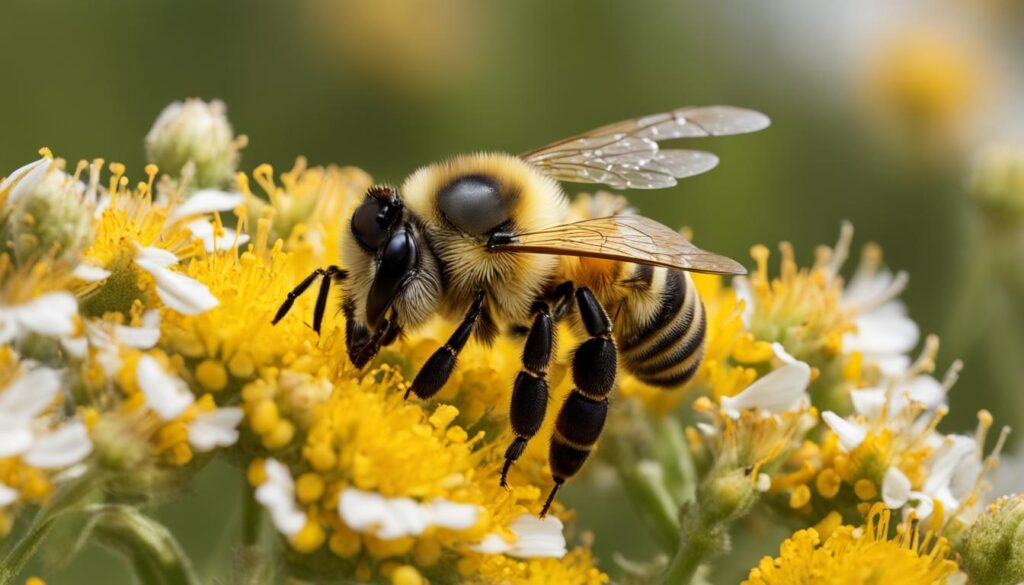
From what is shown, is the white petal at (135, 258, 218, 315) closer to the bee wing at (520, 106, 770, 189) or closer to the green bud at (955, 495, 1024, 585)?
the bee wing at (520, 106, 770, 189)

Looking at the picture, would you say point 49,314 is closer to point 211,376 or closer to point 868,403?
point 211,376

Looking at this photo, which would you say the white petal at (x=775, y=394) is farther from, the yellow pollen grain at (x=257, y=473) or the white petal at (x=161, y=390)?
the white petal at (x=161, y=390)

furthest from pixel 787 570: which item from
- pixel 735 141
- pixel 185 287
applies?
pixel 735 141

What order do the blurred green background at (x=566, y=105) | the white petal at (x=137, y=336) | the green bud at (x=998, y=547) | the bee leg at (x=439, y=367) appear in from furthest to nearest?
the blurred green background at (x=566, y=105) < the green bud at (x=998, y=547) < the bee leg at (x=439, y=367) < the white petal at (x=137, y=336)

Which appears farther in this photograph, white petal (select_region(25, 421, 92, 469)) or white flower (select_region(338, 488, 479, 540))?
white flower (select_region(338, 488, 479, 540))

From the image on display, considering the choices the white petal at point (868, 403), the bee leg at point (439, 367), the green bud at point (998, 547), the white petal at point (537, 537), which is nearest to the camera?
the white petal at point (537, 537)

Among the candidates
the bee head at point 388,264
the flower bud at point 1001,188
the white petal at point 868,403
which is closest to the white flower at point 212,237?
the bee head at point 388,264

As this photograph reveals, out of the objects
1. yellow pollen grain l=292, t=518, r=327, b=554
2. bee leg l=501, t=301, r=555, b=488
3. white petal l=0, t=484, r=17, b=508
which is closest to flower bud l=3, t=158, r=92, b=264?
white petal l=0, t=484, r=17, b=508
